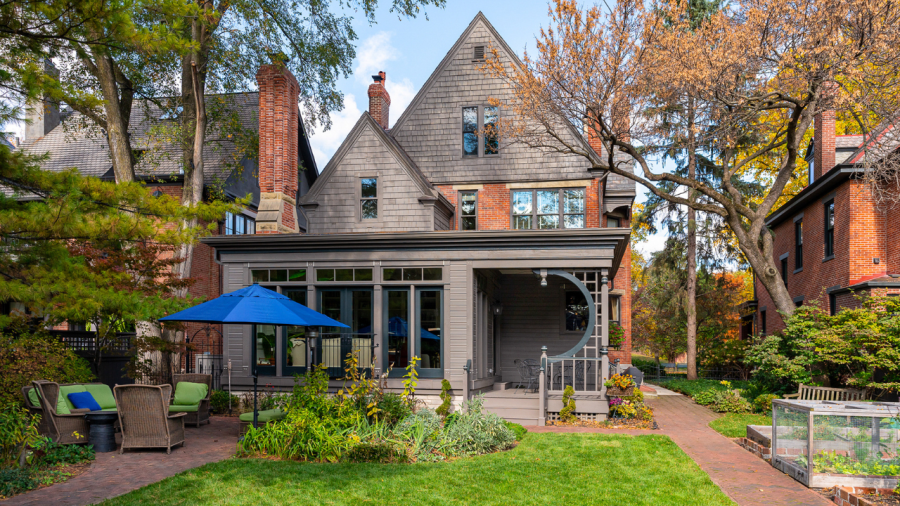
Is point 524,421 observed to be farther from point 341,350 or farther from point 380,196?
point 380,196

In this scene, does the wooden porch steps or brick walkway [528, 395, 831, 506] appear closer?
brick walkway [528, 395, 831, 506]

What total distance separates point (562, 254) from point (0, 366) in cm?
1056

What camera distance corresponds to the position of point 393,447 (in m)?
9.23

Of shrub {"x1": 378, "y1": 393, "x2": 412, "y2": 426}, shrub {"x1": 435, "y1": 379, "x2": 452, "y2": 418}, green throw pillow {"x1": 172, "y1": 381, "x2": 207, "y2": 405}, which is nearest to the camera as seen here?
shrub {"x1": 378, "y1": 393, "x2": 412, "y2": 426}

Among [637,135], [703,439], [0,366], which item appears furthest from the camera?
[637,135]

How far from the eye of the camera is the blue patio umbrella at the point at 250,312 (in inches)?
394

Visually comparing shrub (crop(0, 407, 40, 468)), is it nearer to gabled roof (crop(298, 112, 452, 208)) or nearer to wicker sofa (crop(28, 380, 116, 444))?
wicker sofa (crop(28, 380, 116, 444))

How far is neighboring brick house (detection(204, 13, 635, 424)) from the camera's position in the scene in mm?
13953

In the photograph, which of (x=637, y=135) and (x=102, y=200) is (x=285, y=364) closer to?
(x=102, y=200)

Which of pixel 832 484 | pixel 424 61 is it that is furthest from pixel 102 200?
pixel 424 61

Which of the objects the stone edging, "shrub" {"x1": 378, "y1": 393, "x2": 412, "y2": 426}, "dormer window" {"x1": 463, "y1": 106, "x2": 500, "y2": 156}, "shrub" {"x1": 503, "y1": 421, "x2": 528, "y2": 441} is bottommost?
"shrub" {"x1": 503, "y1": 421, "x2": 528, "y2": 441}

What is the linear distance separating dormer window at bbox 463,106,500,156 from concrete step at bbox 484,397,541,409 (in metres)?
8.20

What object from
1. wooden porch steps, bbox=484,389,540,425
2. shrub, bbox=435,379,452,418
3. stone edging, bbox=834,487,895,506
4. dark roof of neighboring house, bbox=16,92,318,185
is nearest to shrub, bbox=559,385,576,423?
wooden porch steps, bbox=484,389,540,425

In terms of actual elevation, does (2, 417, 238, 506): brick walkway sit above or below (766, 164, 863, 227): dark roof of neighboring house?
below
